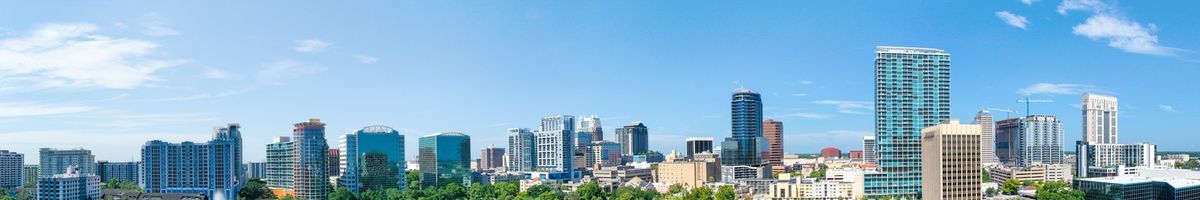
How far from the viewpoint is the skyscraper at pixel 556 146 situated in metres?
57.1

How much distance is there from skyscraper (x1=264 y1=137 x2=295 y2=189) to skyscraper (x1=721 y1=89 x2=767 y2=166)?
25417 millimetres

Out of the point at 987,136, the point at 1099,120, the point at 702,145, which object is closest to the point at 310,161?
the point at 702,145

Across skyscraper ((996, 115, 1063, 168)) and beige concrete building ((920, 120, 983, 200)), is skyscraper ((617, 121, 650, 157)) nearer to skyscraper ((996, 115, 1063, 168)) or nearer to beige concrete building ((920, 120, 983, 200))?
skyscraper ((996, 115, 1063, 168))

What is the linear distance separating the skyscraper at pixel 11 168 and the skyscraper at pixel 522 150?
85.0 feet

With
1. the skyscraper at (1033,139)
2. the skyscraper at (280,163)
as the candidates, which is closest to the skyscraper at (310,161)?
the skyscraper at (280,163)

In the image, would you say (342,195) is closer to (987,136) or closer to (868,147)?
(868,147)

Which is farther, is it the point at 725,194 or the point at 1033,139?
the point at 1033,139

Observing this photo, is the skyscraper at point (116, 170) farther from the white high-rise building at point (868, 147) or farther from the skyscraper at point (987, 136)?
the skyscraper at point (987, 136)

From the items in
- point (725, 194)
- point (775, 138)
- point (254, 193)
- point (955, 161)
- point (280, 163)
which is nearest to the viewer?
point (955, 161)

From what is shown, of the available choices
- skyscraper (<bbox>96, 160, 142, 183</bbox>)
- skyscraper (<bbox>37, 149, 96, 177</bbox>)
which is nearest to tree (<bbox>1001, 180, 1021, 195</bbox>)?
skyscraper (<bbox>96, 160, 142, 183</bbox>)

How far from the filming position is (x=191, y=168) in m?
38.7

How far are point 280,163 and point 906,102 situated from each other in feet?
80.9

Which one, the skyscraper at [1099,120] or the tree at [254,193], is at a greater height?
the skyscraper at [1099,120]

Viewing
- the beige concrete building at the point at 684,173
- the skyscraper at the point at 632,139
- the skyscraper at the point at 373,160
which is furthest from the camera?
the skyscraper at the point at 632,139
